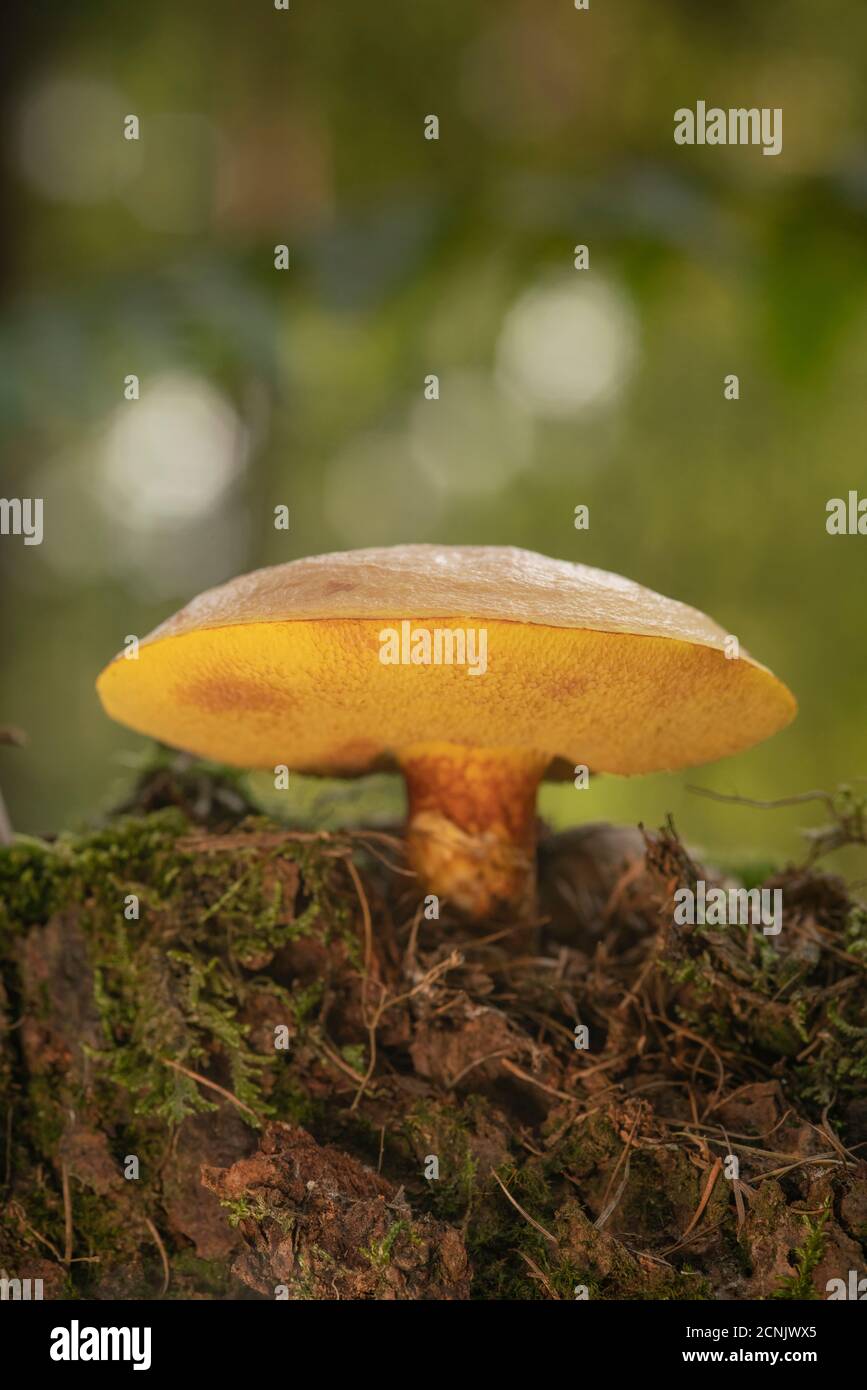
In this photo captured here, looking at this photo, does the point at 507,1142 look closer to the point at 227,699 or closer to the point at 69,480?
the point at 227,699

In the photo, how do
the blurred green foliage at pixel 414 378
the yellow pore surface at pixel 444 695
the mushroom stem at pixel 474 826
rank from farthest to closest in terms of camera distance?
1. the blurred green foliage at pixel 414 378
2. the mushroom stem at pixel 474 826
3. the yellow pore surface at pixel 444 695

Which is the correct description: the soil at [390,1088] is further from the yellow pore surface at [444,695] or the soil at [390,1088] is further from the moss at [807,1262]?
the yellow pore surface at [444,695]

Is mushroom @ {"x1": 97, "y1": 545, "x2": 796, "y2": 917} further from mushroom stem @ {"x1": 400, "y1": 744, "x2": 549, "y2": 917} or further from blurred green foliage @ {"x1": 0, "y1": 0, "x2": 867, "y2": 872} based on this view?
blurred green foliage @ {"x1": 0, "y1": 0, "x2": 867, "y2": 872}

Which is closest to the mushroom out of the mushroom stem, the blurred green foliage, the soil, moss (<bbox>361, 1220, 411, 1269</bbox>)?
the mushroom stem

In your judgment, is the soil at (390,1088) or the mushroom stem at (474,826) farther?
the mushroom stem at (474,826)

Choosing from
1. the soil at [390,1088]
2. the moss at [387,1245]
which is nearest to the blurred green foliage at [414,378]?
the soil at [390,1088]
